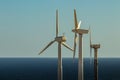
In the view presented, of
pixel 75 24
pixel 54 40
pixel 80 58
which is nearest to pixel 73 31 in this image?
pixel 75 24

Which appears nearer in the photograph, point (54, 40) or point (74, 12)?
point (74, 12)

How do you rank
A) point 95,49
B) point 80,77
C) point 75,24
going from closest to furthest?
1. point 80,77
2. point 75,24
3. point 95,49

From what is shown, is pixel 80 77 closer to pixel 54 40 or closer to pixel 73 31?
pixel 73 31

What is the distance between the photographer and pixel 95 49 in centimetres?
10388

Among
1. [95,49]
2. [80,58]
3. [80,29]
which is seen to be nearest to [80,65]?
[80,58]

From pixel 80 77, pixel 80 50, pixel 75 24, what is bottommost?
pixel 80 77

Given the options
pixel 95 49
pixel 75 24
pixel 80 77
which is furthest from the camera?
pixel 95 49

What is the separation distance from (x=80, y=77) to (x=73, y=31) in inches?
469

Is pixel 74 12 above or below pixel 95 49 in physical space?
above

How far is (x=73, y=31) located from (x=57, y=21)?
1192 centimetres

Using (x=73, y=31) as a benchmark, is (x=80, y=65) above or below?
below

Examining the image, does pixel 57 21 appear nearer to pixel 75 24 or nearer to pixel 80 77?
pixel 75 24

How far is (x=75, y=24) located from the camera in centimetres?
9344

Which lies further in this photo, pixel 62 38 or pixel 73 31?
pixel 62 38
